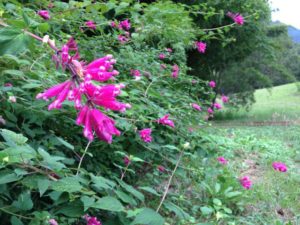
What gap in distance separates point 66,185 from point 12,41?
38 cm

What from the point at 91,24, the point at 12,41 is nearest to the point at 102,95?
the point at 12,41

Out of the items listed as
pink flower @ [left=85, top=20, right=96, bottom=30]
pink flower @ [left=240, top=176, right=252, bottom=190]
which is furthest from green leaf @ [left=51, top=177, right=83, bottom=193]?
pink flower @ [left=240, top=176, right=252, bottom=190]

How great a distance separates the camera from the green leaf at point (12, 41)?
2.91ft

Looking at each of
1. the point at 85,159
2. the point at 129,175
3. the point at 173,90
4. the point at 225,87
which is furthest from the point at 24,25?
the point at 225,87

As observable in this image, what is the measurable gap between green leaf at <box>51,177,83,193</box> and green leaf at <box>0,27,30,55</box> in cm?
36

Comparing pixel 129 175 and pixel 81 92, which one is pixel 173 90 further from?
pixel 81 92

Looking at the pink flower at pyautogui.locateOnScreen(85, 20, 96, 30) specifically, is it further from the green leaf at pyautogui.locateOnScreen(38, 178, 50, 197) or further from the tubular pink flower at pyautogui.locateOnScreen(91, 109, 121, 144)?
the tubular pink flower at pyautogui.locateOnScreen(91, 109, 121, 144)

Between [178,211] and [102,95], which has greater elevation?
[102,95]

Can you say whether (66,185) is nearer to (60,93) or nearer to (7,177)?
(7,177)

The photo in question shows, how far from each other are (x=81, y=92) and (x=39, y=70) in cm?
115

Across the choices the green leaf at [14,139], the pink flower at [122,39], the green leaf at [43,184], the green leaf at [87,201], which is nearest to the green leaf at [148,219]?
the green leaf at [87,201]

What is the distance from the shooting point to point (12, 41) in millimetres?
902

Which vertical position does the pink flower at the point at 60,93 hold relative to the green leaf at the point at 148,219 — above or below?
above

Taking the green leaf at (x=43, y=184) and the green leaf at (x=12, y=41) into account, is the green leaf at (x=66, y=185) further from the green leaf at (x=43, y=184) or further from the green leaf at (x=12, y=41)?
the green leaf at (x=12, y=41)
